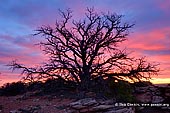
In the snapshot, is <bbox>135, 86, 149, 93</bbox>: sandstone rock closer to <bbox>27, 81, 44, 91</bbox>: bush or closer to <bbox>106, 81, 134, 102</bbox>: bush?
<bbox>106, 81, 134, 102</bbox>: bush

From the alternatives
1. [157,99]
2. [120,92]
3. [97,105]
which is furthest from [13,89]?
[157,99]

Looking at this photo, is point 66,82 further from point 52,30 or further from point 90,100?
point 90,100

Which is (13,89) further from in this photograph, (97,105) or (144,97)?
(97,105)

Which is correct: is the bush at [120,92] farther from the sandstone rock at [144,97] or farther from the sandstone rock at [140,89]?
the sandstone rock at [140,89]

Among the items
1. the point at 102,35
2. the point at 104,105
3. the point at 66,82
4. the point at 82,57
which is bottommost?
the point at 104,105

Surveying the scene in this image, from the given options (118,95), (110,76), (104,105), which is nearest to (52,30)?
(110,76)

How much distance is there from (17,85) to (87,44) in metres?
8.32

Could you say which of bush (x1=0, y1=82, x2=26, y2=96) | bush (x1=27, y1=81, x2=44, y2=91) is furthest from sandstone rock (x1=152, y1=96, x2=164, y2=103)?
bush (x1=0, y1=82, x2=26, y2=96)

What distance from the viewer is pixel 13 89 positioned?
95.7 feet

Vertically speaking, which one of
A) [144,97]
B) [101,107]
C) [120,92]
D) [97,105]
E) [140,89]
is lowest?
[101,107]

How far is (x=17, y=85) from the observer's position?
29562 millimetres

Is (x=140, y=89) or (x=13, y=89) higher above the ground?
(x=13, y=89)

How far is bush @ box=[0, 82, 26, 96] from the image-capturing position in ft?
94.1

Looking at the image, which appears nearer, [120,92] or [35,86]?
[120,92]
